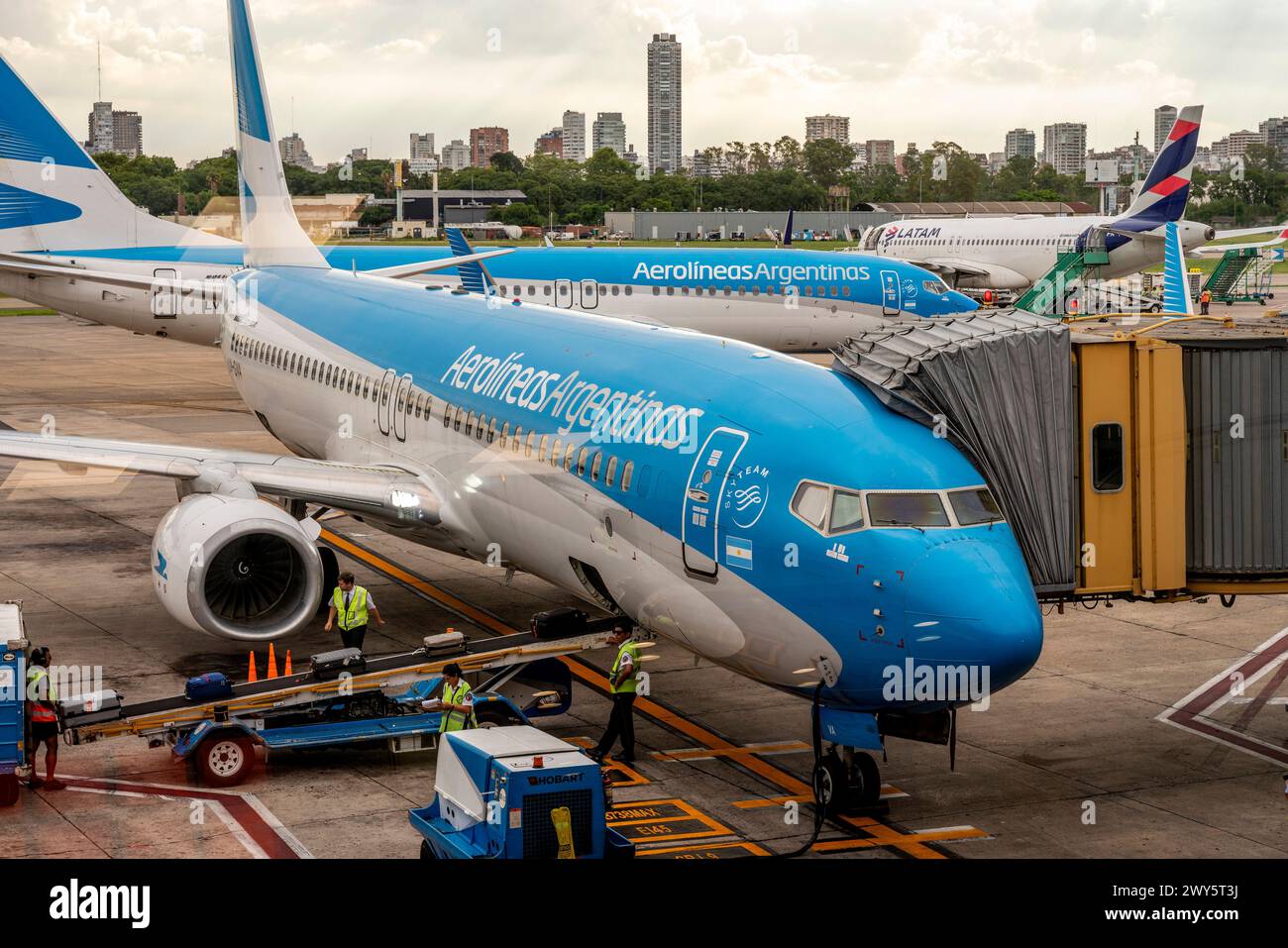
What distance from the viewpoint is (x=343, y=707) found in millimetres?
17250

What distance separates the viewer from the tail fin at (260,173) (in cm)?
3297

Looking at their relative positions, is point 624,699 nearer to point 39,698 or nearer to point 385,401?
point 39,698

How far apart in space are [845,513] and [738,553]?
1.25 meters

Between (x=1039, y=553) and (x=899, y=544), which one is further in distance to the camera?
(x=1039, y=553)

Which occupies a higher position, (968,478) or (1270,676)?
(968,478)

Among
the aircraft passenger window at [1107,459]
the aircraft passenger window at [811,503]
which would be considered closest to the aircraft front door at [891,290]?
the aircraft passenger window at [1107,459]

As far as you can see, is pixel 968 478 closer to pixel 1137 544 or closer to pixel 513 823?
pixel 1137 544

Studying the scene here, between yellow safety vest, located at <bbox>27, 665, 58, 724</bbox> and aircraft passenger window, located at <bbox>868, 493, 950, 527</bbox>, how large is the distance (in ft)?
28.5

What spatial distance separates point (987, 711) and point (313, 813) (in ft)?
27.5

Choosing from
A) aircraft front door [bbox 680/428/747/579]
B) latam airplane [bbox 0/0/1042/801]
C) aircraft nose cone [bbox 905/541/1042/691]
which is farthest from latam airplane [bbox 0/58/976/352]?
aircraft nose cone [bbox 905/541/1042/691]

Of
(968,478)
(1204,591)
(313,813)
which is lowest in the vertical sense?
(313,813)

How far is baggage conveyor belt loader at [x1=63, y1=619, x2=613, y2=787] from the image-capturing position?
16375mm

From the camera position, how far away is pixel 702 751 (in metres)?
17.3
